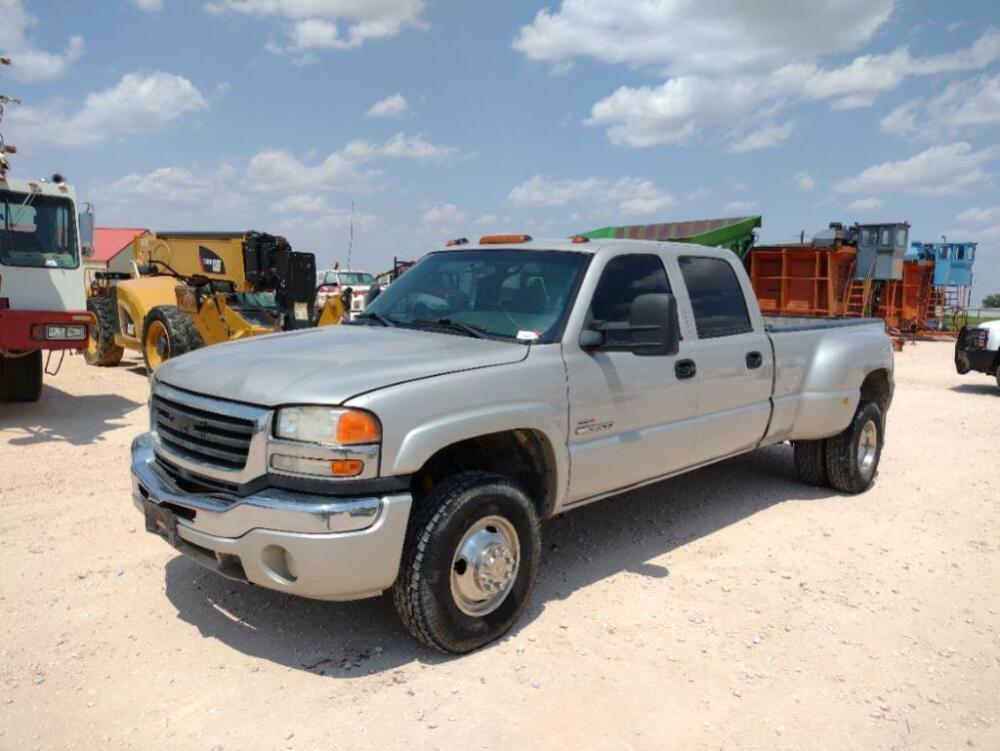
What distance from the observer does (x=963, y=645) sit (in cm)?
380

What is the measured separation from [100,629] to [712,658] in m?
2.86

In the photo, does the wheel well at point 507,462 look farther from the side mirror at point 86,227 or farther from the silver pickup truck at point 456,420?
the side mirror at point 86,227

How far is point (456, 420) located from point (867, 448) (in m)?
4.45

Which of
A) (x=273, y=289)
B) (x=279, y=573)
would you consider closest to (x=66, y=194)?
(x=273, y=289)

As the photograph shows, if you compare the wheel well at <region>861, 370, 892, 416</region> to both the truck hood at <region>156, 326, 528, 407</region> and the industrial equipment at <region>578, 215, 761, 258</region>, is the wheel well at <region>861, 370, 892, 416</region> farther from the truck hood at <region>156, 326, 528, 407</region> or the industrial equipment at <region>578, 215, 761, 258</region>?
the industrial equipment at <region>578, 215, 761, 258</region>

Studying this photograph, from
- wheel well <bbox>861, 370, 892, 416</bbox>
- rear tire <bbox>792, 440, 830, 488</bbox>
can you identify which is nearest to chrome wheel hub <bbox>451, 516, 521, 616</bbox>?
A: rear tire <bbox>792, 440, 830, 488</bbox>

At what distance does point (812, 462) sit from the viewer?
6.33m

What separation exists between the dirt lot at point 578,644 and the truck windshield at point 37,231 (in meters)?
3.75

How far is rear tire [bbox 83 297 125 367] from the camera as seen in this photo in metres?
12.5

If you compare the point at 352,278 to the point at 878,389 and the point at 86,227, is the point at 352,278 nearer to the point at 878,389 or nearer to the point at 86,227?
the point at 86,227

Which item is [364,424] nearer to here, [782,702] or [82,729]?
[82,729]

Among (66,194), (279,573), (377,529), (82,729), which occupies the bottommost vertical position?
(82,729)

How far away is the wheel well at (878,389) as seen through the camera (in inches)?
256

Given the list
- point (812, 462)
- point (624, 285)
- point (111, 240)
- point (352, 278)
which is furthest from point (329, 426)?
point (111, 240)
